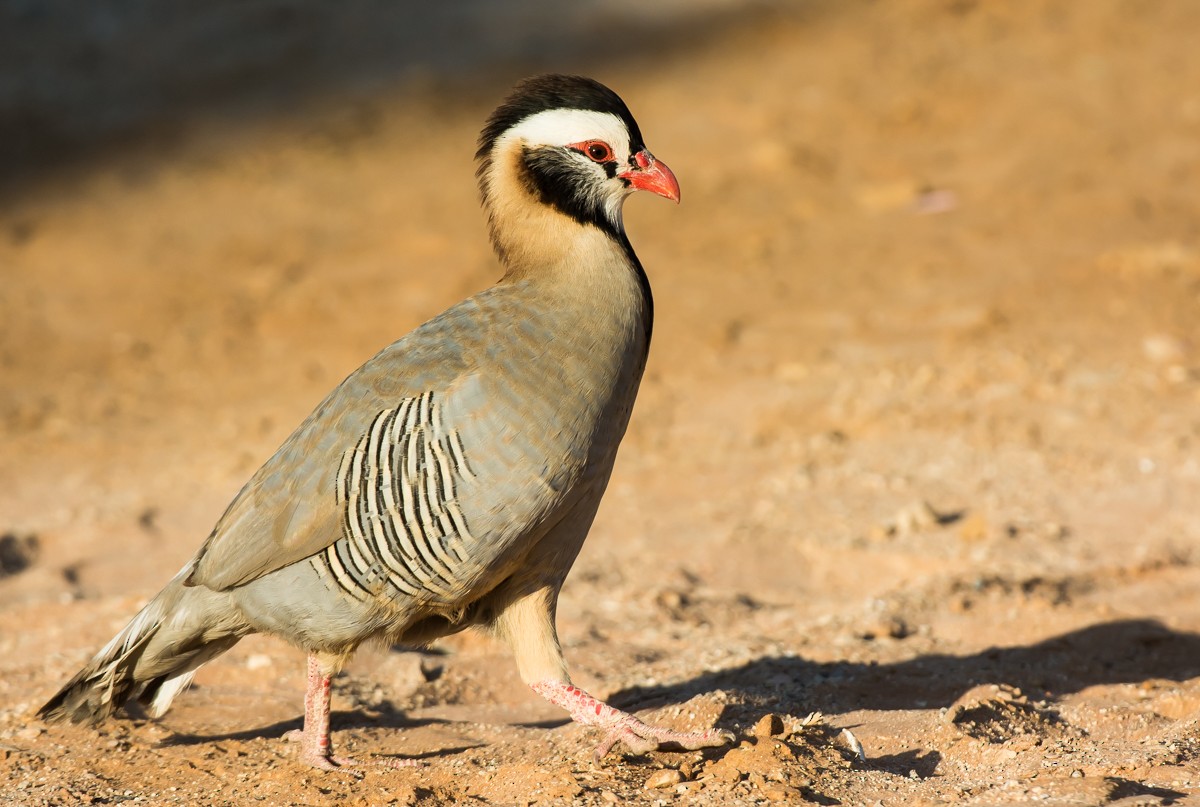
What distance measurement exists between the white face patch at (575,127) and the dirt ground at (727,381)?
2.20m

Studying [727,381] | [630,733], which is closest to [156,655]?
[630,733]

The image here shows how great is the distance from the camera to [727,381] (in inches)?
403

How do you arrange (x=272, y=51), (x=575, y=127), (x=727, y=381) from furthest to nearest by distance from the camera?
1. (x=272, y=51)
2. (x=727, y=381)
3. (x=575, y=127)

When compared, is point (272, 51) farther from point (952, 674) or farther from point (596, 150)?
point (952, 674)

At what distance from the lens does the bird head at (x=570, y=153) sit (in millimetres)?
5359

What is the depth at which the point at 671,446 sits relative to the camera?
9.41 m

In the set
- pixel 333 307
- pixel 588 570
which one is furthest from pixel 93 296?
pixel 588 570

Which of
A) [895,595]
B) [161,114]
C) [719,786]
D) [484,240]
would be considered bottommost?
[895,595]

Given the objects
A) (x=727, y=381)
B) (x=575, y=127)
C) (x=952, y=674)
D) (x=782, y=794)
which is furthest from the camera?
(x=727, y=381)

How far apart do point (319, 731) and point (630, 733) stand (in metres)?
1.21

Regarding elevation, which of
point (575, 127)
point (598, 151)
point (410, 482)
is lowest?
point (410, 482)

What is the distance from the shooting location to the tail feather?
544 centimetres

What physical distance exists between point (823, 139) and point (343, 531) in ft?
35.0

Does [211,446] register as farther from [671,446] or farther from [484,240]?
[484,240]
